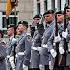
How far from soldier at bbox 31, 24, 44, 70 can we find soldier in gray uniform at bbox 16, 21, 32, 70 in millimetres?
320

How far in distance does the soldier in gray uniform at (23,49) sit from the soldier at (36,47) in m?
0.32

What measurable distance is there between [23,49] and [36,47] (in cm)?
90

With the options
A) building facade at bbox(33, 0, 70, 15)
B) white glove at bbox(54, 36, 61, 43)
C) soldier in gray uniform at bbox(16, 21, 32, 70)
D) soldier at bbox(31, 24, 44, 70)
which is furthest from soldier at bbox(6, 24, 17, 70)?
building facade at bbox(33, 0, 70, 15)

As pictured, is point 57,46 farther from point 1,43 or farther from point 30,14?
point 30,14

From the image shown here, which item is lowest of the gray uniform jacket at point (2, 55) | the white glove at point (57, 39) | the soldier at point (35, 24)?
the gray uniform jacket at point (2, 55)

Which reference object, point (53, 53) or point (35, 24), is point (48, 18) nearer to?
point (35, 24)

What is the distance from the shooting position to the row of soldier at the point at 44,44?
11727 millimetres

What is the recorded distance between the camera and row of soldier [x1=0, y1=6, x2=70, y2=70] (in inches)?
462

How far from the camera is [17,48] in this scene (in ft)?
45.2

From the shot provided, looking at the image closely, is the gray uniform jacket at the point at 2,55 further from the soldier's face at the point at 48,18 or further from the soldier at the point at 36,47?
the soldier's face at the point at 48,18

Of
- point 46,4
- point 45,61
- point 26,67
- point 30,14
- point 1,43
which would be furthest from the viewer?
point 30,14

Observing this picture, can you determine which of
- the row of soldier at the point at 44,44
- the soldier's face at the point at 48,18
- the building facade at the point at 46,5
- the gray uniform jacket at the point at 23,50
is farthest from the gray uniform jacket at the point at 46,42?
the building facade at the point at 46,5

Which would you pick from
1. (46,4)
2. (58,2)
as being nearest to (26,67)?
(58,2)

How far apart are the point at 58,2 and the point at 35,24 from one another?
57.2 ft
